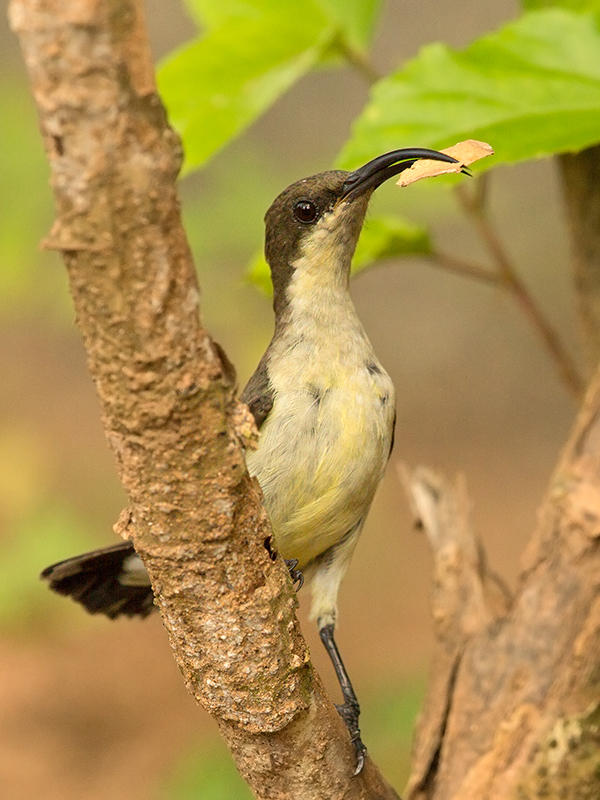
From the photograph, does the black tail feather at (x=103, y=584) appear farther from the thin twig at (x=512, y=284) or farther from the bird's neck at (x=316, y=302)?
the thin twig at (x=512, y=284)

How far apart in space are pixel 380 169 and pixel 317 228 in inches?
13.0

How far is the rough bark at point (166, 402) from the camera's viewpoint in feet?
4.98

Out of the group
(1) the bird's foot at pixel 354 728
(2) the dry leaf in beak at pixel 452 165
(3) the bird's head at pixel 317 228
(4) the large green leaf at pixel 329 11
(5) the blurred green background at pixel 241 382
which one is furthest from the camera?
(5) the blurred green background at pixel 241 382

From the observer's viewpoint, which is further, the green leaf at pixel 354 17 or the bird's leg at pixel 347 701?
the green leaf at pixel 354 17

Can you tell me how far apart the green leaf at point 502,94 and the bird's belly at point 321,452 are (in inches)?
26.6

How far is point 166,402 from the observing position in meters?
1.81

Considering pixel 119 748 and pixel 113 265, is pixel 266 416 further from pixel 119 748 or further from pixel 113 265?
pixel 119 748

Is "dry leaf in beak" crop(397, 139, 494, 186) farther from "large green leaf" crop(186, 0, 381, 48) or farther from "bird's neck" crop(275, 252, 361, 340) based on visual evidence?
"large green leaf" crop(186, 0, 381, 48)

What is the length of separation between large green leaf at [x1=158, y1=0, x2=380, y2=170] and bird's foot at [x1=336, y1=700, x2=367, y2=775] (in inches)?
69.5

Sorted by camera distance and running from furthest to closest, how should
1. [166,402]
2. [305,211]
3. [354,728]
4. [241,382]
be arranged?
[241,382] < [305,211] < [354,728] < [166,402]

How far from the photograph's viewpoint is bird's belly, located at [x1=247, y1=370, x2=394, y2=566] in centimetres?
296

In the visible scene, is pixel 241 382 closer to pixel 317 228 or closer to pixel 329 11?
pixel 329 11

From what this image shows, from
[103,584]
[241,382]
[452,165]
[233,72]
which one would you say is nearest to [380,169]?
[233,72]

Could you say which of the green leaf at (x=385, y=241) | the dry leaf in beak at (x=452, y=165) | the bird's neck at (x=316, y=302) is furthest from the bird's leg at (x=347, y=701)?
the dry leaf in beak at (x=452, y=165)
